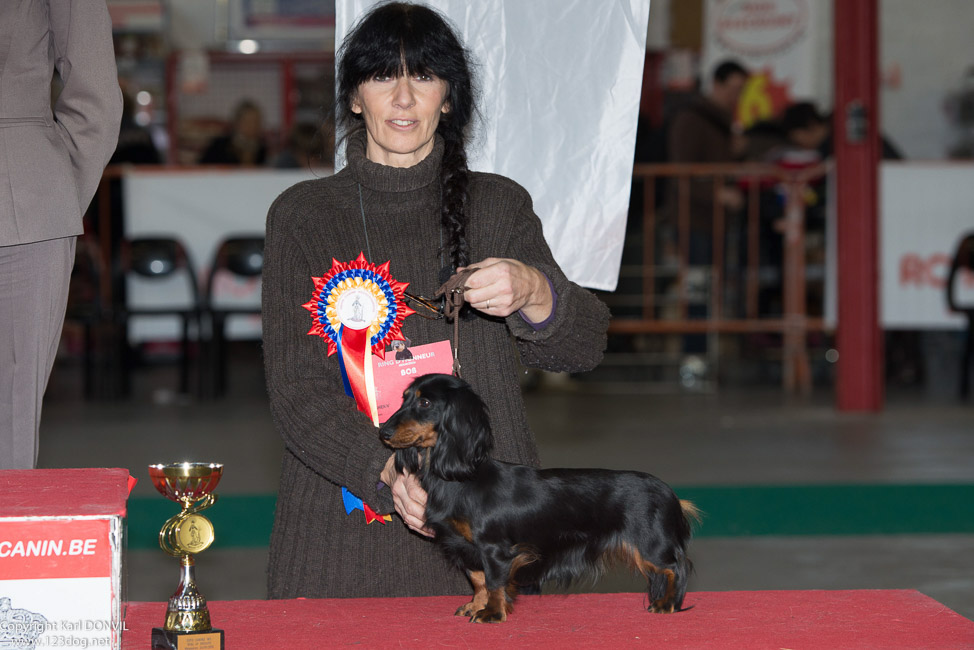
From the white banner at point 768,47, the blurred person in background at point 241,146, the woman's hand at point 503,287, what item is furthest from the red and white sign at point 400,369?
the white banner at point 768,47

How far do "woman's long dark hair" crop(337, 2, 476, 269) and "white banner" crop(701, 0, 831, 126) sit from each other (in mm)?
7788

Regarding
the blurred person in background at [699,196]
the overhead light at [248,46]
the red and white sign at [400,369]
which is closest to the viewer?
the red and white sign at [400,369]

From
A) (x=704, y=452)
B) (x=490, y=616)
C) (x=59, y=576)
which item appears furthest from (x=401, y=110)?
(x=704, y=452)

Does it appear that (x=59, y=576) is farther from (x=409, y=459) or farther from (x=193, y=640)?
(x=409, y=459)

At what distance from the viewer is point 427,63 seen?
5.16 ft

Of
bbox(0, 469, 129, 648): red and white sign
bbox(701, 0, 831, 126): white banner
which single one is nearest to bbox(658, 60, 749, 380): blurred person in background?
bbox(701, 0, 831, 126): white banner

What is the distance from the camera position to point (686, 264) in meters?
6.89

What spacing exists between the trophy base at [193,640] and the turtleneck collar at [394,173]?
78 cm

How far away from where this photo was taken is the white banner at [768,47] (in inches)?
356

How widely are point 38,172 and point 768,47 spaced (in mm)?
8409

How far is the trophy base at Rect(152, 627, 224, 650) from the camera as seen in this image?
1.08m

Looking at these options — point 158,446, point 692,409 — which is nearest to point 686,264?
point 692,409

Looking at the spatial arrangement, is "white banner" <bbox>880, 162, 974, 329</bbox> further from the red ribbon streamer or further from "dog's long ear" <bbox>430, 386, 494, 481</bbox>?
"dog's long ear" <bbox>430, 386, 494, 481</bbox>

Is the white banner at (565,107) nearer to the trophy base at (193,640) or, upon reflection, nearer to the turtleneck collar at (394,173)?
the turtleneck collar at (394,173)
